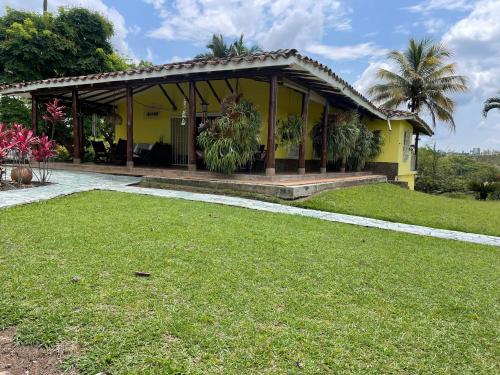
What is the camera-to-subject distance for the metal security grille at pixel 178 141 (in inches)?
531

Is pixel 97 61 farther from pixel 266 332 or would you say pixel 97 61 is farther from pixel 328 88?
pixel 266 332

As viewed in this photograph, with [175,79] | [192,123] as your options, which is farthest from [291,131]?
→ [175,79]

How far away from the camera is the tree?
1752cm

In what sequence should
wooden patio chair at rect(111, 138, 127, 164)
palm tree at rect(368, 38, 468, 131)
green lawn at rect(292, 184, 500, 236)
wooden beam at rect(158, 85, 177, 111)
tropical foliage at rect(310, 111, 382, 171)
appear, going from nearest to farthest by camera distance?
green lawn at rect(292, 184, 500, 236)
tropical foliage at rect(310, 111, 382, 171)
wooden patio chair at rect(111, 138, 127, 164)
wooden beam at rect(158, 85, 177, 111)
palm tree at rect(368, 38, 468, 131)

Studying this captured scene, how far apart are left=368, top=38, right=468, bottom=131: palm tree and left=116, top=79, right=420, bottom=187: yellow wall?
21.2 ft

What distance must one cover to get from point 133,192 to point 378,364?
678 centimetres

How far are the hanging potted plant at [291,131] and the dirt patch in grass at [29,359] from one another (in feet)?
26.8

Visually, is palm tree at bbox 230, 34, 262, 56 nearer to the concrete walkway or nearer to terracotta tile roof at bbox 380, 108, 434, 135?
terracotta tile roof at bbox 380, 108, 434, 135

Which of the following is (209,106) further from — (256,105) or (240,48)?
(240,48)

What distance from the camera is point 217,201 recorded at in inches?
291

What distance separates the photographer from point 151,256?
3701 millimetres

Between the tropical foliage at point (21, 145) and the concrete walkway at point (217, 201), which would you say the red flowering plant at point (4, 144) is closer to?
the tropical foliage at point (21, 145)

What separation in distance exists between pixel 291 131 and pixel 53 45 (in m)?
14.9

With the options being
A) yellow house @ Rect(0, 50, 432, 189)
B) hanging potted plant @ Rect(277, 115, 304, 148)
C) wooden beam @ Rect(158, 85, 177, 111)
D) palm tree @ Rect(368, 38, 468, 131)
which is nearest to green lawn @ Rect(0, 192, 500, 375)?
yellow house @ Rect(0, 50, 432, 189)
